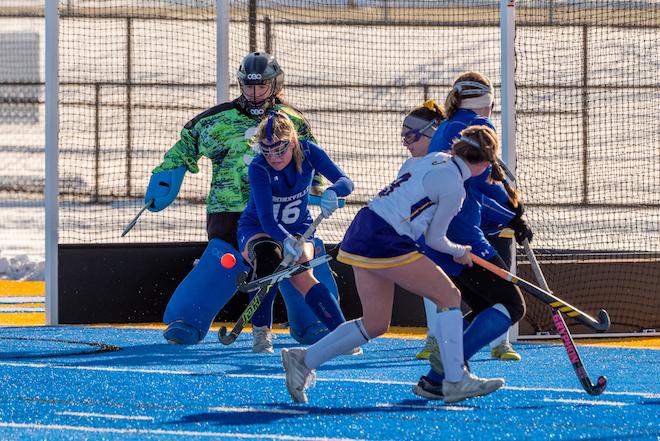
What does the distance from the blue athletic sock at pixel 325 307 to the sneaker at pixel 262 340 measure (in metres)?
0.57

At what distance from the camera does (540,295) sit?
5.63 meters

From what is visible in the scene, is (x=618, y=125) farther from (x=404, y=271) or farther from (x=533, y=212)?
(x=404, y=271)

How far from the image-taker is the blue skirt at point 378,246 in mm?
5211

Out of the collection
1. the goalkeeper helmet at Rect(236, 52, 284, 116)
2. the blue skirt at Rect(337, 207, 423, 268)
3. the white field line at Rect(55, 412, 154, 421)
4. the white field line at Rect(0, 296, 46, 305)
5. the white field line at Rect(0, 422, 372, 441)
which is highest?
the goalkeeper helmet at Rect(236, 52, 284, 116)

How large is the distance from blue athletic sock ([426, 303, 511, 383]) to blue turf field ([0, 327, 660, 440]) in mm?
193

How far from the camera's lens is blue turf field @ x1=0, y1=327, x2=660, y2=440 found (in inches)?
189

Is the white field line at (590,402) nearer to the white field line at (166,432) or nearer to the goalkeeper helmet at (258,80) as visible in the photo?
the white field line at (166,432)

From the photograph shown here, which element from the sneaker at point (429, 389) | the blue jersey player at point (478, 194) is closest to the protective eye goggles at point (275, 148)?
the blue jersey player at point (478, 194)

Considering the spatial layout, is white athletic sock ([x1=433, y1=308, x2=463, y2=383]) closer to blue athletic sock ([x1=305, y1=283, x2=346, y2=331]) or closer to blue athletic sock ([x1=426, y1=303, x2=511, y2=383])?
blue athletic sock ([x1=426, y1=303, x2=511, y2=383])

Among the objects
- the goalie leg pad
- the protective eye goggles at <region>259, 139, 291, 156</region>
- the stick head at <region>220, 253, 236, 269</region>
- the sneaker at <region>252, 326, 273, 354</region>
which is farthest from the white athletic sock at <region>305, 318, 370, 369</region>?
the goalie leg pad

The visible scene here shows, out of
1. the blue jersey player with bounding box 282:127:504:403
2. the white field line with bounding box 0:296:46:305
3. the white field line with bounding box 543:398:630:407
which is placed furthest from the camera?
the white field line with bounding box 0:296:46:305

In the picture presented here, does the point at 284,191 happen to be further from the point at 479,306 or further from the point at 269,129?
the point at 479,306

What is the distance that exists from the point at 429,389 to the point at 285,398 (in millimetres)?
563

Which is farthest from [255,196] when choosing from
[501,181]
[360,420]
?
[360,420]
